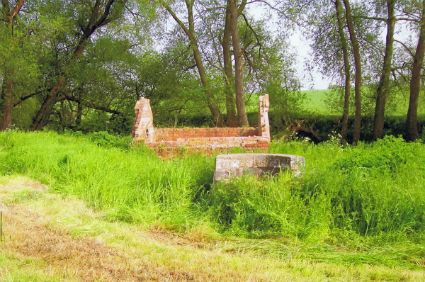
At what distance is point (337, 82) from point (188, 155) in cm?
1548

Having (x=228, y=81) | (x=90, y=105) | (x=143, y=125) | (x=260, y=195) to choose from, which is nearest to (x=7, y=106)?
(x=90, y=105)

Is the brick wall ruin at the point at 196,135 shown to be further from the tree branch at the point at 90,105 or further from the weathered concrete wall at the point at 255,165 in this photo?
the tree branch at the point at 90,105

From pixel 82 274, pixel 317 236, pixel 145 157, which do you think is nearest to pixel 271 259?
pixel 317 236

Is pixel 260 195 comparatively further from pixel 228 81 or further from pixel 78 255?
pixel 228 81

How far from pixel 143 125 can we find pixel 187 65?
12.8m

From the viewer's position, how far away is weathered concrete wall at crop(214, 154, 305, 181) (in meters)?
8.95

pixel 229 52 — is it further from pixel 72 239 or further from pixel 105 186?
pixel 72 239

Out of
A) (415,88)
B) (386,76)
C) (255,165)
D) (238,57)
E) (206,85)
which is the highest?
(238,57)

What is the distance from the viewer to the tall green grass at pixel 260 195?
724 cm

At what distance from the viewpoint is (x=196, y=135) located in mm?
16984

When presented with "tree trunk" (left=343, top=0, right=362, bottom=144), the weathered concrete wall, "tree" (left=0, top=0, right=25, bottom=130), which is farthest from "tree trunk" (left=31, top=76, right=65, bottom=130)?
the weathered concrete wall

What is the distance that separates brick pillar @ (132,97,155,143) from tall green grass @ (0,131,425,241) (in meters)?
3.95

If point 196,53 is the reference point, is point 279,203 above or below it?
below

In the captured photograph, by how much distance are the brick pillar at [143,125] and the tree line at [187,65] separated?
6.58 meters
